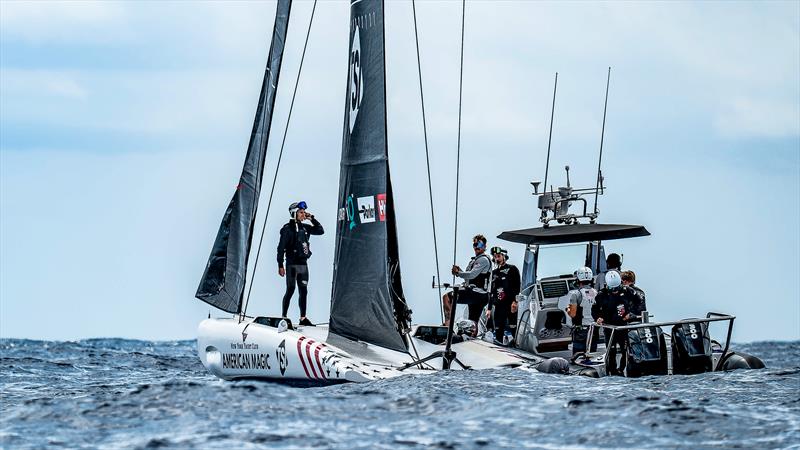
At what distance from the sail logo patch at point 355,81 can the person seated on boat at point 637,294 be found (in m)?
4.06

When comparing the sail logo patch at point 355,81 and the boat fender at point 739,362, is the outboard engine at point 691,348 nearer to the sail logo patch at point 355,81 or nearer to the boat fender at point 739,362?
the boat fender at point 739,362

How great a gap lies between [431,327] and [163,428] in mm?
7000

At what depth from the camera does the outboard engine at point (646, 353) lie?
50.9 ft

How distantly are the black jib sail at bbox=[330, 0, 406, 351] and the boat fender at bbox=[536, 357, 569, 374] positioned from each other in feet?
5.91

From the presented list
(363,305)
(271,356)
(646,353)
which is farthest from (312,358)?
(646,353)

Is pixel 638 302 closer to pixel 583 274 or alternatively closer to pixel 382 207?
pixel 583 274

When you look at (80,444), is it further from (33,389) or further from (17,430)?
(33,389)

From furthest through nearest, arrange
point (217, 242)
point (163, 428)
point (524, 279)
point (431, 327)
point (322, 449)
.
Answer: point (217, 242), point (524, 279), point (431, 327), point (163, 428), point (322, 449)

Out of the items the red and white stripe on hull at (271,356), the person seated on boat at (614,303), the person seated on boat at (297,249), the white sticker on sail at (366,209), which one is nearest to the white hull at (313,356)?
the red and white stripe on hull at (271,356)

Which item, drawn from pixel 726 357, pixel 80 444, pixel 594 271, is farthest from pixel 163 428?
pixel 594 271

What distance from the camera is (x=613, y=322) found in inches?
647

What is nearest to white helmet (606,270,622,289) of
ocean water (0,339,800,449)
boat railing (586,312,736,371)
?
boat railing (586,312,736,371)

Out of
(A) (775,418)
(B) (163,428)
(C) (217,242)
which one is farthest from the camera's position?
(C) (217,242)

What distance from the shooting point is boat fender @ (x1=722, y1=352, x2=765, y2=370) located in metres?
16.5
